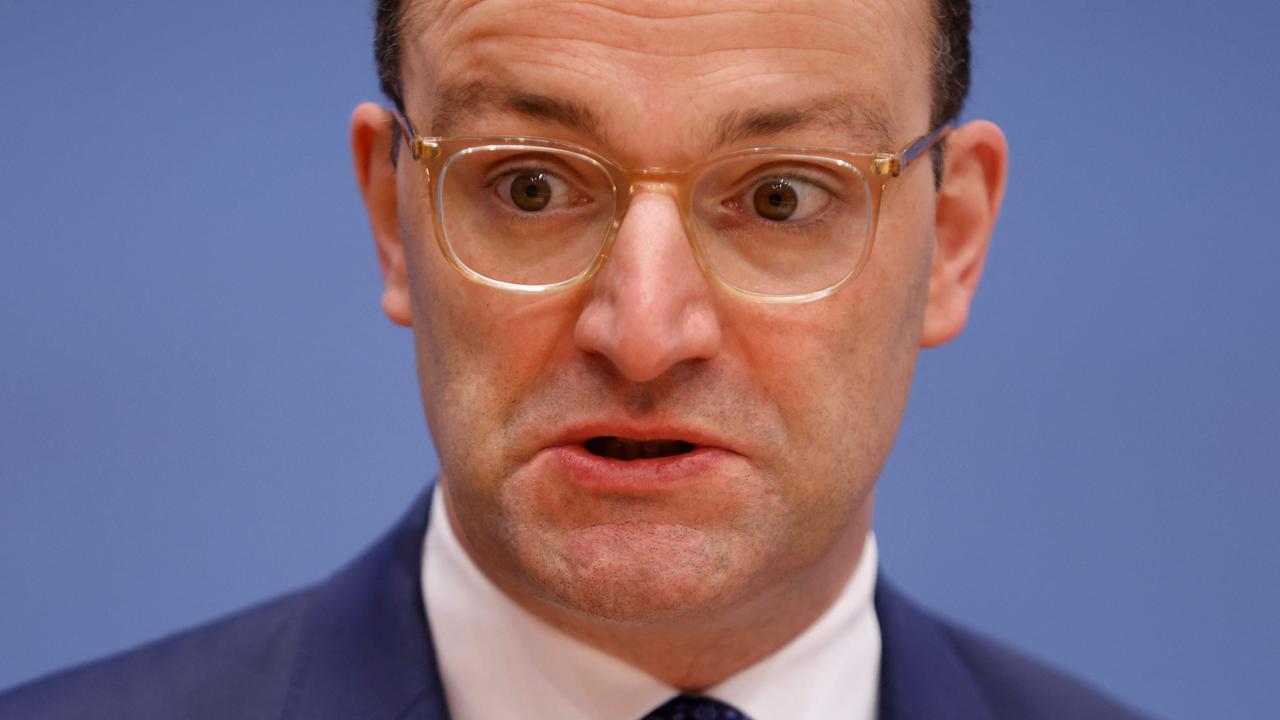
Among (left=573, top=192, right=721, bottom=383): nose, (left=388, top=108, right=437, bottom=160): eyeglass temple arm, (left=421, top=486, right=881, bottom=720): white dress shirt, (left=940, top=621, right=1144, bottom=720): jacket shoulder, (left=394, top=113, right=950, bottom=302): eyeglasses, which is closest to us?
(left=573, top=192, right=721, bottom=383): nose

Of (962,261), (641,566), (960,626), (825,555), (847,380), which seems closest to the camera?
(641,566)

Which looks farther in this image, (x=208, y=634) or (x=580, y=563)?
(x=208, y=634)

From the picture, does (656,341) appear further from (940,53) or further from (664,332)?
(940,53)

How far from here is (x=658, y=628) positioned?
1979 mm

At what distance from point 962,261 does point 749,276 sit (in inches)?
20.5

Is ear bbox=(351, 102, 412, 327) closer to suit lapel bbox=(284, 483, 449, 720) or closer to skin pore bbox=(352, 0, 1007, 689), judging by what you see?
skin pore bbox=(352, 0, 1007, 689)

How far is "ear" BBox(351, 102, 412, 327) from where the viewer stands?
2141 mm

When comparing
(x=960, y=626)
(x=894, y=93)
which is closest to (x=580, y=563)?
(x=894, y=93)

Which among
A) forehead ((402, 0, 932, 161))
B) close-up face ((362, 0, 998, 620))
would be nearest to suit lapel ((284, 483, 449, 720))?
close-up face ((362, 0, 998, 620))

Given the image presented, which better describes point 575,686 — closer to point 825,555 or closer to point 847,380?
point 825,555

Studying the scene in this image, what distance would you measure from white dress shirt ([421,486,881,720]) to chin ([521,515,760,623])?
0.85ft

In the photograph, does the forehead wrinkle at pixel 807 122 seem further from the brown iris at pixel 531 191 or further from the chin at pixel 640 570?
the chin at pixel 640 570

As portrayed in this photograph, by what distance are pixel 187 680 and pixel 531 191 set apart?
0.88 metres

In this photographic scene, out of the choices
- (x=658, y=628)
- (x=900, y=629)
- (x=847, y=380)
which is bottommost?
(x=900, y=629)
